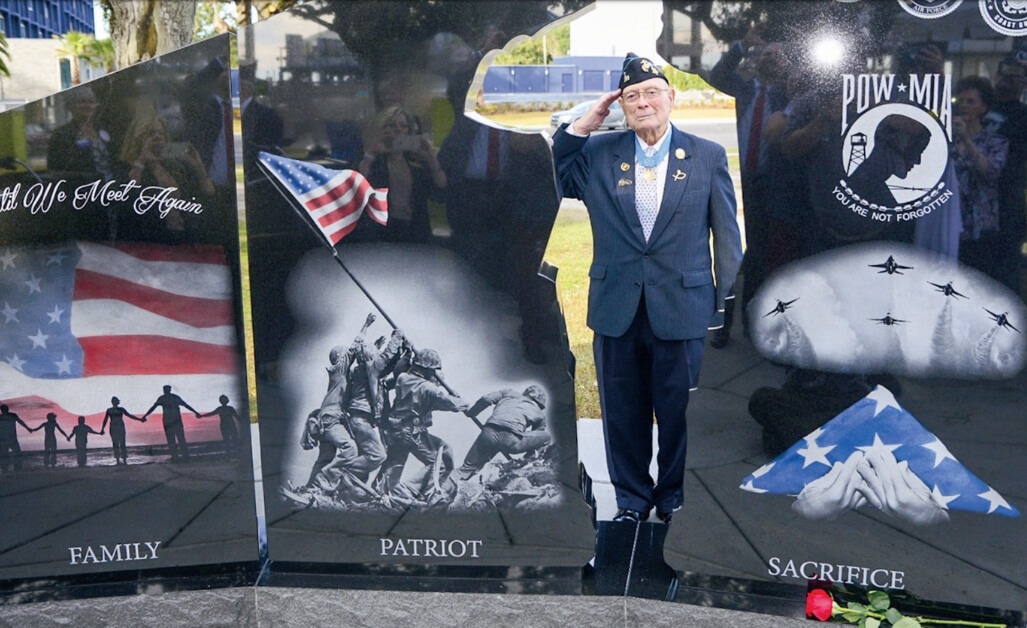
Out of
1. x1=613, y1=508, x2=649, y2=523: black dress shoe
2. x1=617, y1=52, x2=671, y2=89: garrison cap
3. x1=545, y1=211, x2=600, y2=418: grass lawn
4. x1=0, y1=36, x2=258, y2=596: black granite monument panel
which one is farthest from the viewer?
x1=613, y1=508, x2=649, y2=523: black dress shoe

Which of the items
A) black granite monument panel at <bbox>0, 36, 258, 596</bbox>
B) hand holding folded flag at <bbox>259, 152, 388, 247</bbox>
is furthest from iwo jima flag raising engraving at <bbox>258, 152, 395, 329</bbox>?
black granite monument panel at <bbox>0, 36, 258, 596</bbox>

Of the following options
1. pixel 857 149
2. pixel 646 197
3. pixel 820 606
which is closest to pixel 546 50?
pixel 646 197

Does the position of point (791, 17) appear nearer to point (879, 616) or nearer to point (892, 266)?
point (892, 266)

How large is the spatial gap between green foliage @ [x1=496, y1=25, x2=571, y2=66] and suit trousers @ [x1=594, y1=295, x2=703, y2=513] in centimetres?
86

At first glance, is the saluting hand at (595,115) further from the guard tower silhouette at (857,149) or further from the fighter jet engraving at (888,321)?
the fighter jet engraving at (888,321)

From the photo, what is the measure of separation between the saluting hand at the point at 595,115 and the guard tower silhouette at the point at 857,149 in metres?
0.73

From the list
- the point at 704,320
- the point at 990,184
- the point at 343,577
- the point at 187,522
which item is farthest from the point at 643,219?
the point at 187,522

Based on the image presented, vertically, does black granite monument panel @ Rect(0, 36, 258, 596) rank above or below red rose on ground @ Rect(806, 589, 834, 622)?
above

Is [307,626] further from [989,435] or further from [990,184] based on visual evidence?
[990,184]

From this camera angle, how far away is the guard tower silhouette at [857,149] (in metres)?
2.90

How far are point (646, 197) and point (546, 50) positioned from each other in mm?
579

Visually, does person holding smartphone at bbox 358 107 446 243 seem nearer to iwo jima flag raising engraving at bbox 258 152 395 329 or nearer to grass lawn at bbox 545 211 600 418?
iwo jima flag raising engraving at bbox 258 152 395 329

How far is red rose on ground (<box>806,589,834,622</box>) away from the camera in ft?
9.84

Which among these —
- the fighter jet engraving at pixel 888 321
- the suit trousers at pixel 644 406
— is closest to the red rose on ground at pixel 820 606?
the suit trousers at pixel 644 406
